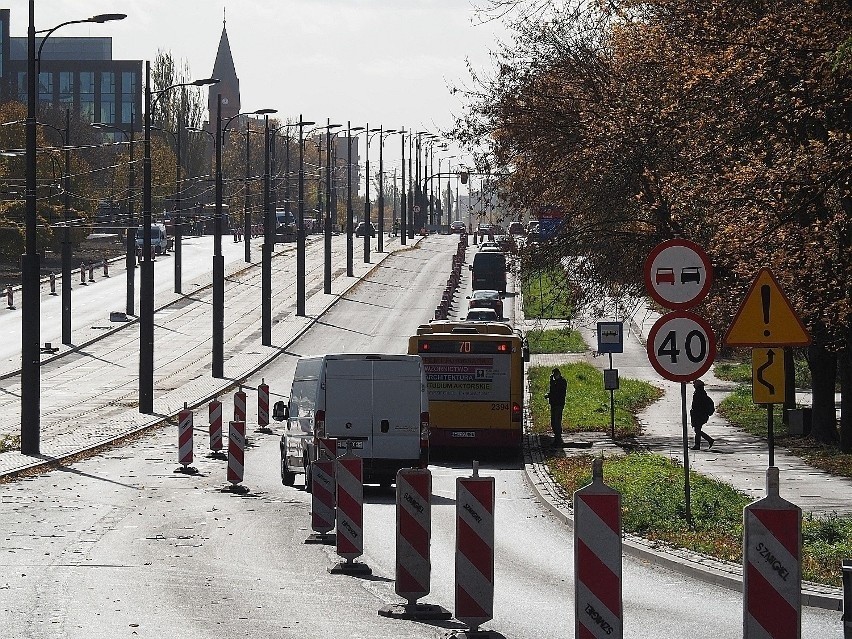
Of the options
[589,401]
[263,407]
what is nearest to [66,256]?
[263,407]

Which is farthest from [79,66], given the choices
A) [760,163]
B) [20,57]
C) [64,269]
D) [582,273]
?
[760,163]

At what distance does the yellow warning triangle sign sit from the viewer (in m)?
15.1

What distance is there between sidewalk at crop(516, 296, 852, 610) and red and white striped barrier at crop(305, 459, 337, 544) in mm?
3349

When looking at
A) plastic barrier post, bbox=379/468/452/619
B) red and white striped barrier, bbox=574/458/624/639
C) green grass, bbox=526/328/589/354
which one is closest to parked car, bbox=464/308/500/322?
green grass, bbox=526/328/589/354

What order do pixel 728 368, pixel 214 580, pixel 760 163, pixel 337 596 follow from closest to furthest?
pixel 337 596 → pixel 214 580 → pixel 760 163 → pixel 728 368

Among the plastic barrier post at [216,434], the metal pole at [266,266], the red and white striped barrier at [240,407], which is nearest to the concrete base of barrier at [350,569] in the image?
the plastic barrier post at [216,434]

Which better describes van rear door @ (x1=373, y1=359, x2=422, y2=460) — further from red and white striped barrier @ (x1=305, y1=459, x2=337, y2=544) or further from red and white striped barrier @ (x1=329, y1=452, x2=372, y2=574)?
red and white striped barrier @ (x1=329, y1=452, x2=372, y2=574)

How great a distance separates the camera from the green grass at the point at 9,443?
31573mm

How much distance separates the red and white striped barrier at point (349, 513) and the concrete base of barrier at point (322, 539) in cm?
208

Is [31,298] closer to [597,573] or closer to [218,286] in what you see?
[597,573]

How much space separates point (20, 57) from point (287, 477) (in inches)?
6239

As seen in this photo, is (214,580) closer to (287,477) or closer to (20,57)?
(287,477)

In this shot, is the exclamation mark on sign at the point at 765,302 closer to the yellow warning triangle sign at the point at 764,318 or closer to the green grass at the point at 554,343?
the yellow warning triangle sign at the point at 764,318

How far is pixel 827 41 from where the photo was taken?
22094mm
